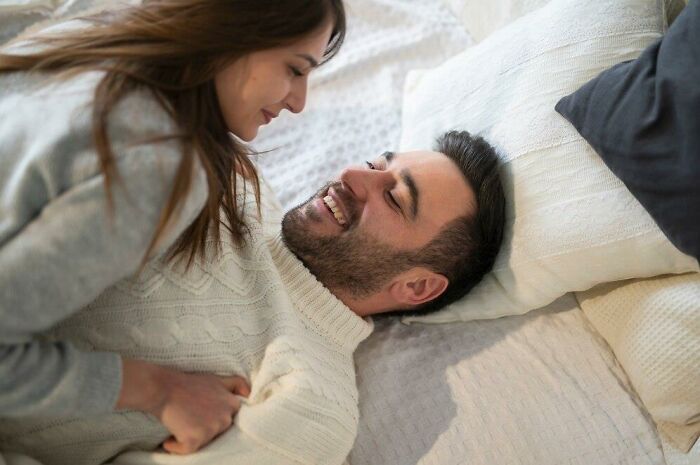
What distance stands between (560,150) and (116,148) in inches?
36.7

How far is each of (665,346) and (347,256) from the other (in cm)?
69

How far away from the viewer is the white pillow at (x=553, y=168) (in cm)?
120

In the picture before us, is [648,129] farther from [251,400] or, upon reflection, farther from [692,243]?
[251,400]

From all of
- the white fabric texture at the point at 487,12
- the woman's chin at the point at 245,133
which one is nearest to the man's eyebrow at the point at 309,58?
the woman's chin at the point at 245,133

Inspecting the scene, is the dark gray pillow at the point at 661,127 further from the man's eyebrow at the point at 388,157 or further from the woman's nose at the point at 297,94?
the woman's nose at the point at 297,94

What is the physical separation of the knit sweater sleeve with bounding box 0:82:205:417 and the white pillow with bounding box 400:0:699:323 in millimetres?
792

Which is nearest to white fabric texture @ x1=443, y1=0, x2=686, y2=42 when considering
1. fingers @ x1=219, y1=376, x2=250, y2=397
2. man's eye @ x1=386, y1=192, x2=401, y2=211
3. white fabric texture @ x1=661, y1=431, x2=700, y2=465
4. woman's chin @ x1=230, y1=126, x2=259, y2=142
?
man's eye @ x1=386, y1=192, x2=401, y2=211

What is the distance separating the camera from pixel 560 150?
4.21 feet

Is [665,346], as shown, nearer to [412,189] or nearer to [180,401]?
[412,189]

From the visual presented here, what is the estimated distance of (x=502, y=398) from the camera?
1278 millimetres

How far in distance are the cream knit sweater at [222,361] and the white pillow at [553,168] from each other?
15.7 inches

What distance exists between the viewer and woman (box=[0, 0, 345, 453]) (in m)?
0.77

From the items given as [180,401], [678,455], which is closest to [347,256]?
[180,401]

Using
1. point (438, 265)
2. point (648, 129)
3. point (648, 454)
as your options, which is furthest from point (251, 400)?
point (648, 129)
